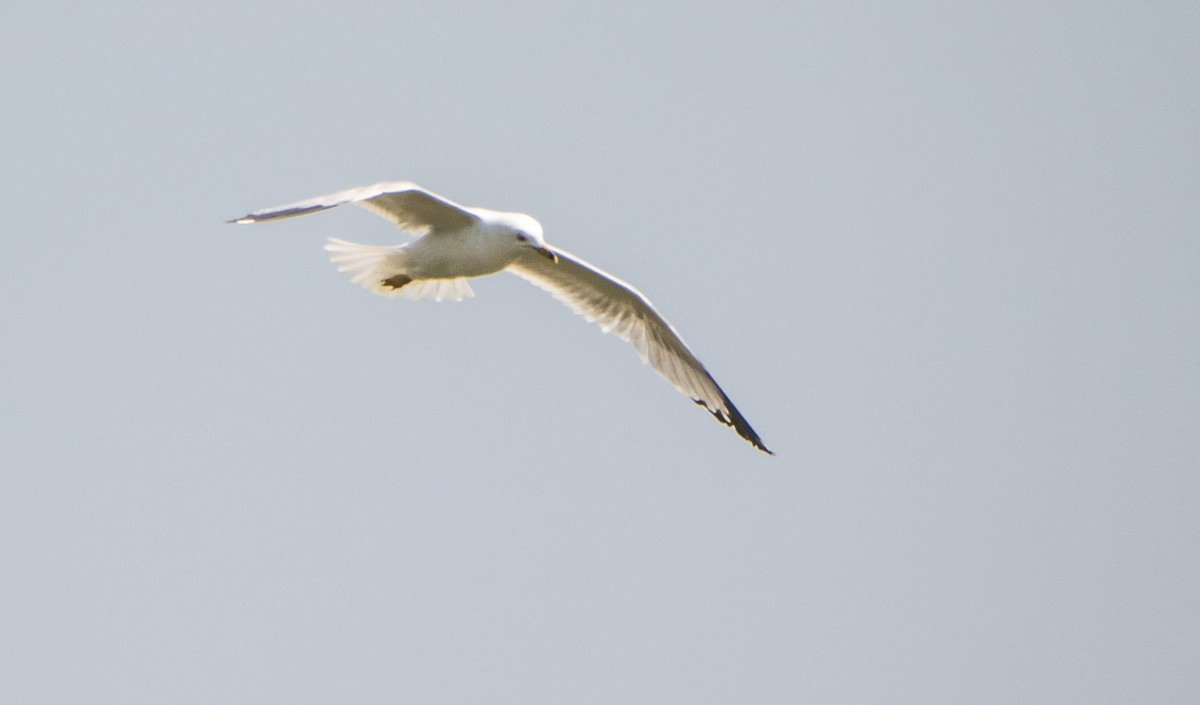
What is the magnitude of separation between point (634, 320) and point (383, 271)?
1.69m

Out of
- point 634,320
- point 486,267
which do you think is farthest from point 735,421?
point 486,267

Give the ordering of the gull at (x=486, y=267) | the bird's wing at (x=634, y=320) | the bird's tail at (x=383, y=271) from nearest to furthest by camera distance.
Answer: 1. the gull at (x=486, y=267)
2. the bird's tail at (x=383, y=271)
3. the bird's wing at (x=634, y=320)

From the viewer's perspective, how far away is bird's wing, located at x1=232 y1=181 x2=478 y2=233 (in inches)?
279

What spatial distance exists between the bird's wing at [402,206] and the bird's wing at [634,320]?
976 millimetres

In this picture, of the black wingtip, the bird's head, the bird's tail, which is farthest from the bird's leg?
the black wingtip

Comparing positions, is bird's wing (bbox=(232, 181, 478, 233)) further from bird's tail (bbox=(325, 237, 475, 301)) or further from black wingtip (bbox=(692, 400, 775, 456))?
black wingtip (bbox=(692, 400, 775, 456))

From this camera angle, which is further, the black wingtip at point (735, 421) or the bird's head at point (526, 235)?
the black wingtip at point (735, 421)

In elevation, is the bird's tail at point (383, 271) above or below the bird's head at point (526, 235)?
below

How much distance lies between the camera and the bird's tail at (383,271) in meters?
8.37

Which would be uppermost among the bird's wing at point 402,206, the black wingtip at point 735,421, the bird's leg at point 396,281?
the bird's wing at point 402,206

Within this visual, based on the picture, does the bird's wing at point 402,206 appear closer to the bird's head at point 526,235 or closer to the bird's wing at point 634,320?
the bird's head at point 526,235

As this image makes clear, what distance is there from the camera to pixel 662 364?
9562 mm

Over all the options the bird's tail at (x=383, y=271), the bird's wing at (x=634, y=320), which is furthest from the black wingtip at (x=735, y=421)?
the bird's tail at (x=383, y=271)

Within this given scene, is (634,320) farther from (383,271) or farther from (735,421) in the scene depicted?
(383,271)
